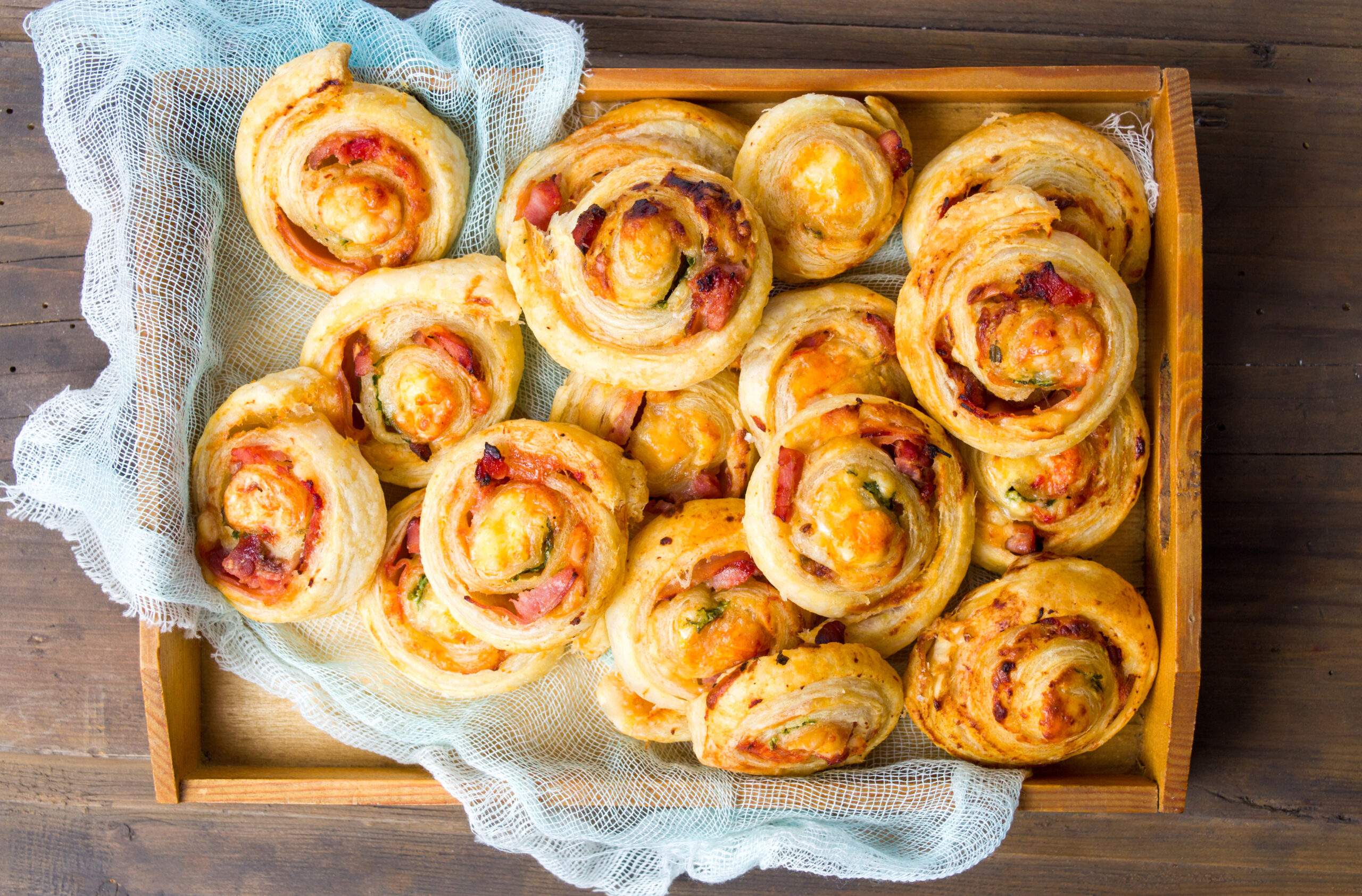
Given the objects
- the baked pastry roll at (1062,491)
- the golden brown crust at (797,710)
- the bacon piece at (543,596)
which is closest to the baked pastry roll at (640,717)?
the golden brown crust at (797,710)

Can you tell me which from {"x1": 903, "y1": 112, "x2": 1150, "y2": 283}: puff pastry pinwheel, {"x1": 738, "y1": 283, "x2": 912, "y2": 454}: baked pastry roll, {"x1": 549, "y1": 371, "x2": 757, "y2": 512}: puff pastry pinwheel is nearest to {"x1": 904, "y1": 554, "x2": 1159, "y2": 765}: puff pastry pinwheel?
{"x1": 738, "y1": 283, "x2": 912, "y2": 454}: baked pastry roll

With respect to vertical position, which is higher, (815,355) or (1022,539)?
(815,355)

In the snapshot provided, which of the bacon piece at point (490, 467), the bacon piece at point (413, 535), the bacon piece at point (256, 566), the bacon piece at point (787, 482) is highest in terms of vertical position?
the bacon piece at point (787, 482)

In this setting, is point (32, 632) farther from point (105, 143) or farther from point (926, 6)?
point (926, 6)

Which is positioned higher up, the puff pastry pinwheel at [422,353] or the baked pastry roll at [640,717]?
the puff pastry pinwheel at [422,353]

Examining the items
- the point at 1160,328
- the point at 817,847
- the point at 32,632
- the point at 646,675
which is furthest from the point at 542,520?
the point at 32,632

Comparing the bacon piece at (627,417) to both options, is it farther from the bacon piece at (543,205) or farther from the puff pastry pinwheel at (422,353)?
the bacon piece at (543,205)

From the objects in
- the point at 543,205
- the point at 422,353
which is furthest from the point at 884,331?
the point at 422,353

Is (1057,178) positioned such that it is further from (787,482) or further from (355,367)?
(355,367)
